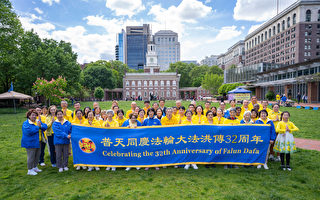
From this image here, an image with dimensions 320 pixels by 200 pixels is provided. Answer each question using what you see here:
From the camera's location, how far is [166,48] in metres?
141

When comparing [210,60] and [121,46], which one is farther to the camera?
[210,60]

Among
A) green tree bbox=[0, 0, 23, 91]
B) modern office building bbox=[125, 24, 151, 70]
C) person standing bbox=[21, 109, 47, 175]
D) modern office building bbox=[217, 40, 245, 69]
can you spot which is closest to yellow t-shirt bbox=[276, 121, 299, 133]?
person standing bbox=[21, 109, 47, 175]

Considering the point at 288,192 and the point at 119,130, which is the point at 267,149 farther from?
the point at 119,130

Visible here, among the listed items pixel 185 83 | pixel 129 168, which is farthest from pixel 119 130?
pixel 185 83

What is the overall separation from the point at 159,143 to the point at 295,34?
7097 centimetres

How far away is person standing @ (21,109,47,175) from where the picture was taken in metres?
4.46

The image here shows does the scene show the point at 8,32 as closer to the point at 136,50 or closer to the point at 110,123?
the point at 110,123

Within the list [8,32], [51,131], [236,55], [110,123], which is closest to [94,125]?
[110,123]

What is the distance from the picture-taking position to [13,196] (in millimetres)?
3785

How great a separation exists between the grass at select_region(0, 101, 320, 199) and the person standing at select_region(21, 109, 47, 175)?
43 centimetres

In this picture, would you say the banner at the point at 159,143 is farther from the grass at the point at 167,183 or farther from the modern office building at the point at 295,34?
the modern office building at the point at 295,34

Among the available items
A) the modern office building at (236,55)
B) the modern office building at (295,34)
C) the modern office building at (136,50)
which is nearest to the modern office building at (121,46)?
the modern office building at (136,50)

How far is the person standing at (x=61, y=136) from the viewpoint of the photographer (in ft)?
15.4

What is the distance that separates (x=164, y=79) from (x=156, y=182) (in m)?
58.6
